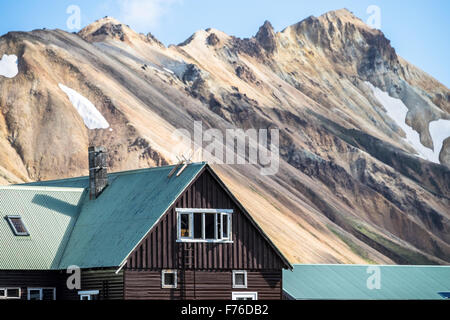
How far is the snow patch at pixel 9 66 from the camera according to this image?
115375 mm

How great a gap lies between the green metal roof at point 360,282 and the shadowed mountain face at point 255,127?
97.2ft

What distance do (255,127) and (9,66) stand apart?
151ft

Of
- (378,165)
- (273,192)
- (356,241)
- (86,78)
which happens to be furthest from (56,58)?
(378,165)

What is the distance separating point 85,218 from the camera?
155ft

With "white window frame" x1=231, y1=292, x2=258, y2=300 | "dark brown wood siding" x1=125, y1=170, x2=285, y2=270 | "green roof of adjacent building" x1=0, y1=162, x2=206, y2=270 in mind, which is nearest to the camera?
"dark brown wood siding" x1=125, y1=170, x2=285, y2=270

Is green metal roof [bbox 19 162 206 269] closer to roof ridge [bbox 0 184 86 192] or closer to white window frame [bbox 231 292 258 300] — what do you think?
roof ridge [bbox 0 184 86 192]

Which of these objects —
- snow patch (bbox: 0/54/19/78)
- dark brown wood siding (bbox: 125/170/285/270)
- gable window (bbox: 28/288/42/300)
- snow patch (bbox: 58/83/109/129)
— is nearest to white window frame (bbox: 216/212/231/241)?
dark brown wood siding (bbox: 125/170/285/270)

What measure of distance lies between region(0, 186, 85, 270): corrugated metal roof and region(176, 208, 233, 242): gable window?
22.1ft

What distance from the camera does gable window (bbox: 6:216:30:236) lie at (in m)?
44.8

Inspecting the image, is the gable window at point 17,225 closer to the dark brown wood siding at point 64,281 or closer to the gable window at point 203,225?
the dark brown wood siding at point 64,281

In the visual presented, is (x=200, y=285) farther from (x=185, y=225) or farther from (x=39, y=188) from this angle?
(x=39, y=188)

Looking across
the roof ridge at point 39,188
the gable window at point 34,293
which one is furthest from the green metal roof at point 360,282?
the gable window at point 34,293
